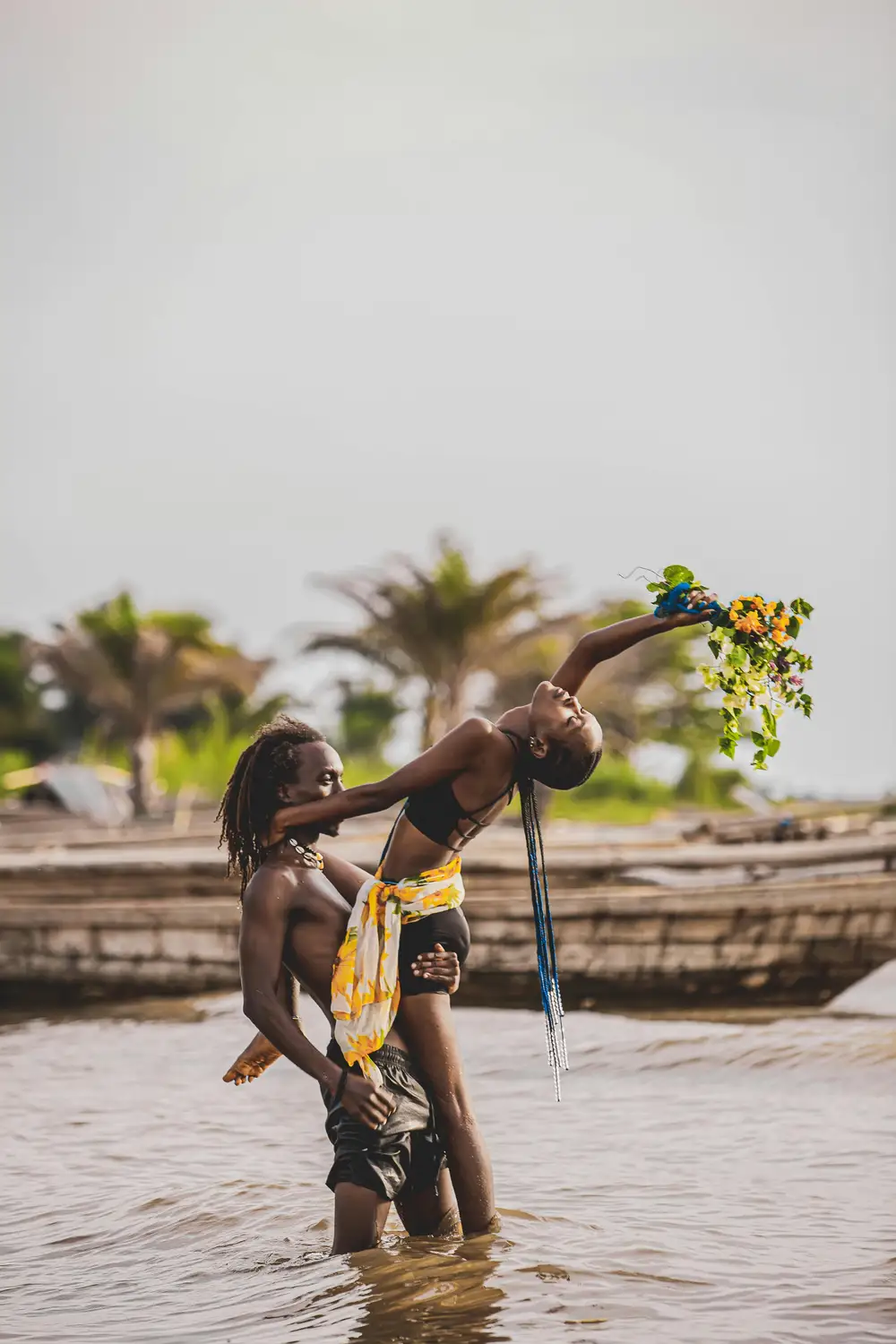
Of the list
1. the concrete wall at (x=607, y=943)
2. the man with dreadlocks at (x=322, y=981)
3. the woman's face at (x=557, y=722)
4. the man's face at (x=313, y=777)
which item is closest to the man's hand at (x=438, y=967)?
the man with dreadlocks at (x=322, y=981)

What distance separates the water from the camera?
173 inches

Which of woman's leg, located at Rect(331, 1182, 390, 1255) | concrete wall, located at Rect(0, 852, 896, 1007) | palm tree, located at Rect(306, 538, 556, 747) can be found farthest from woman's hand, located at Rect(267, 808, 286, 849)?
palm tree, located at Rect(306, 538, 556, 747)

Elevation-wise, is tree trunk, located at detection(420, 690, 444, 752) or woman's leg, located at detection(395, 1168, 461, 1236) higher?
tree trunk, located at detection(420, 690, 444, 752)

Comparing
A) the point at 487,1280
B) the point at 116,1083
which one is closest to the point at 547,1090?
the point at 116,1083

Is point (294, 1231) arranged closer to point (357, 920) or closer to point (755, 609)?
point (357, 920)

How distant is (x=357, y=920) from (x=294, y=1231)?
5.85 feet

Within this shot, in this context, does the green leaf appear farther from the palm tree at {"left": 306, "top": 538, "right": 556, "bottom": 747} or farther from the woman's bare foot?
the palm tree at {"left": 306, "top": 538, "right": 556, "bottom": 747}

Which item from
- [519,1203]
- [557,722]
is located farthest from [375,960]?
[519,1203]

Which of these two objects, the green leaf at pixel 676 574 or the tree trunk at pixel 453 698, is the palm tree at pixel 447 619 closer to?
the tree trunk at pixel 453 698

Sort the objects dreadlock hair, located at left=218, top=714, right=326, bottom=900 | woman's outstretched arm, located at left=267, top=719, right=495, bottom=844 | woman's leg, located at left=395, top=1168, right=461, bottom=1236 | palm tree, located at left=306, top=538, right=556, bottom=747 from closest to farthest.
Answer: woman's outstretched arm, located at left=267, top=719, right=495, bottom=844
dreadlock hair, located at left=218, top=714, right=326, bottom=900
woman's leg, located at left=395, top=1168, right=461, bottom=1236
palm tree, located at left=306, top=538, right=556, bottom=747

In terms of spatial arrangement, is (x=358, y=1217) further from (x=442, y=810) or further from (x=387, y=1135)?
(x=442, y=810)

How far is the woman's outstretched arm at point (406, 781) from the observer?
4.04 m

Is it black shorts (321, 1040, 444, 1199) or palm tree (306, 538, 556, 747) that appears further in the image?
palm tree (306, 538, 556, 747)

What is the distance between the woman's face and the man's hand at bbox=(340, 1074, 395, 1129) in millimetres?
1065
